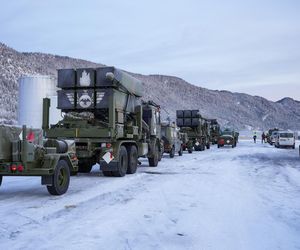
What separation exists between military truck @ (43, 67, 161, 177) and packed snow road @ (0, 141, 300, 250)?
1.68 m

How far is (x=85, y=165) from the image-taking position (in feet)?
54.1

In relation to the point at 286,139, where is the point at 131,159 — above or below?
below

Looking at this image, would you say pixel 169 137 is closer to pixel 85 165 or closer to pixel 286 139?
pixel 85 165

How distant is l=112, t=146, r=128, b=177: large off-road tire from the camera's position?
48.0 feet

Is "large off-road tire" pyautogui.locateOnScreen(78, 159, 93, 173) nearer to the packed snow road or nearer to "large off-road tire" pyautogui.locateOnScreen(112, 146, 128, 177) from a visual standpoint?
"large off-road tire" pyautogui.locateOnScreen(112, 146, 128, 177)

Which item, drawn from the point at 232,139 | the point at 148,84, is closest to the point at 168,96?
the point at 148,84

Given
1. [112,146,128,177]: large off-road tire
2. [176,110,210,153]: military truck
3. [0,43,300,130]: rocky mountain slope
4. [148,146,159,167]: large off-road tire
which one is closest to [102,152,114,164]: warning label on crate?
[112,146,128,177]: large off-road tire

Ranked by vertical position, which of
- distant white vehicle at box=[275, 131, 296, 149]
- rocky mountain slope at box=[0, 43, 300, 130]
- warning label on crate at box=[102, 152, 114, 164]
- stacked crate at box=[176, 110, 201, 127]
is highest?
rocky mountain slope at box=[0, 43, 300, 130]

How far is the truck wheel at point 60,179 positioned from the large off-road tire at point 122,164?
12.7 ft

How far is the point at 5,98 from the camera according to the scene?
7462cm

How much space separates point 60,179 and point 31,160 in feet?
3.18

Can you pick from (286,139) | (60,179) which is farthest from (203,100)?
(60,179)

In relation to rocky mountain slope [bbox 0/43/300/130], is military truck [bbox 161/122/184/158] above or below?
below

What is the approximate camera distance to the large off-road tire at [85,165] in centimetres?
1594
